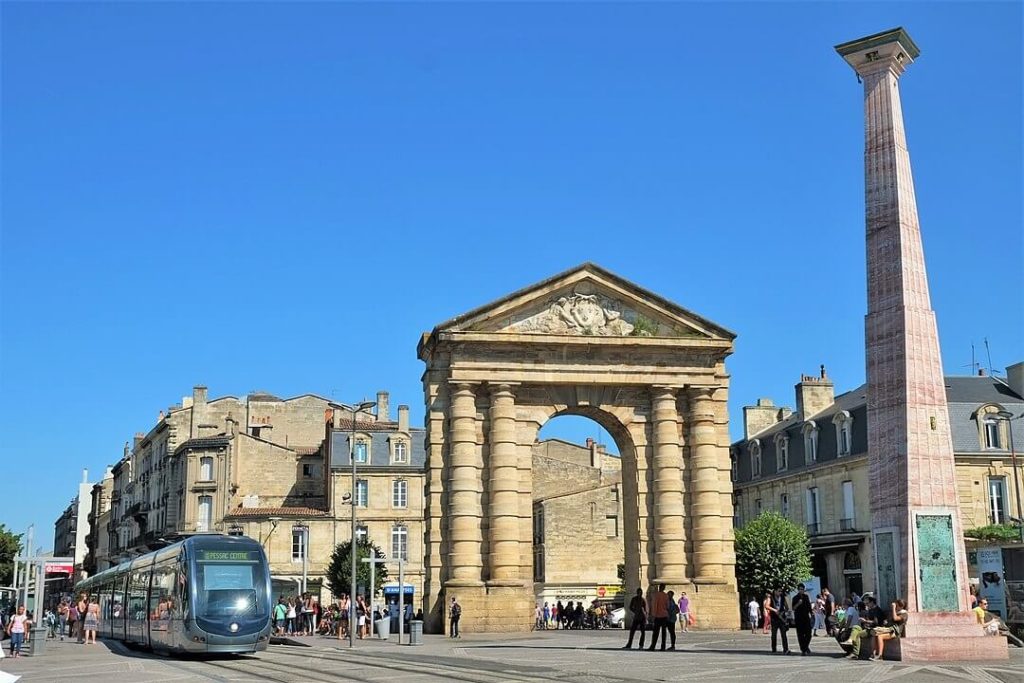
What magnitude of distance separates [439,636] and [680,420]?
11109mm

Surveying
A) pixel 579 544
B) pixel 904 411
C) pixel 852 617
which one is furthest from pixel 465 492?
pixel 579 544

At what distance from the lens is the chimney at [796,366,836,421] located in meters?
61.2

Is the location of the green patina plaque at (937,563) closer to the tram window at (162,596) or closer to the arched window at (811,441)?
the tram window at (162,596)

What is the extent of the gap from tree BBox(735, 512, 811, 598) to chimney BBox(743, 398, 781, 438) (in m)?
16.0

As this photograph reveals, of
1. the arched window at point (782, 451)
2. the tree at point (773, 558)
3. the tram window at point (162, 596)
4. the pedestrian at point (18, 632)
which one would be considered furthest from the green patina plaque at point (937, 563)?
the arched window at point (782, 451)

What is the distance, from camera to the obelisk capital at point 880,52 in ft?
79.4

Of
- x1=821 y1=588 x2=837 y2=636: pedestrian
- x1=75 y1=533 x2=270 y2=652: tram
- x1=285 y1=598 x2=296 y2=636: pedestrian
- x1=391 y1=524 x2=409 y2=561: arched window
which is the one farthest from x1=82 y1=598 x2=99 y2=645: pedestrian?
x1=391 y1=524 x2=409 y2=561: arched window

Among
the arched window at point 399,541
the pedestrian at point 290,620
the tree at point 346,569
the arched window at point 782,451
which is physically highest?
the arched window at point 782,451

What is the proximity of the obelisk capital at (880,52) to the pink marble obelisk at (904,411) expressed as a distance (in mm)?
21

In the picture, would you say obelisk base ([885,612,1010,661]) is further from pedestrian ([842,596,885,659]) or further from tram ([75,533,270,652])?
tram ([75,533,270,652])

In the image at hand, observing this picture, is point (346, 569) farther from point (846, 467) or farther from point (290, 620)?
point (846, 467)

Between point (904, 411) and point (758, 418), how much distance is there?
4727cm

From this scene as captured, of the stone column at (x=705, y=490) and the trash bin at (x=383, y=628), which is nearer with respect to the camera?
the trash bin at (x=383, y=628)

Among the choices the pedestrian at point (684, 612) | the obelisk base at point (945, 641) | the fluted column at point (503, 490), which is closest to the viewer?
the obelisk base at point (945, 641)
